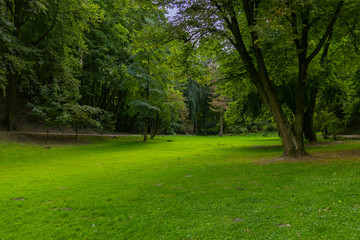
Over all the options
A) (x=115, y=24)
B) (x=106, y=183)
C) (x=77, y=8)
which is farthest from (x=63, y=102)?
(x=106, y=183)

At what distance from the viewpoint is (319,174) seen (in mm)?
6422

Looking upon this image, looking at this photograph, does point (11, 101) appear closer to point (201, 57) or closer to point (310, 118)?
point (201, 57)

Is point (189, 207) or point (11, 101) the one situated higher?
point (11, 101)

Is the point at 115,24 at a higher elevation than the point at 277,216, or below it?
higher

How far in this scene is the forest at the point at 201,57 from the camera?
369 inches

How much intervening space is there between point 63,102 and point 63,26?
660cm

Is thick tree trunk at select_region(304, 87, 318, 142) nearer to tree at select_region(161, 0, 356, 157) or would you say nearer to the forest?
the forest

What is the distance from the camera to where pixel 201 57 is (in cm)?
1360

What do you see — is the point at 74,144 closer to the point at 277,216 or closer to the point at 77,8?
the point at 77,8

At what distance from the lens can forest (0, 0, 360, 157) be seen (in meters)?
9.38

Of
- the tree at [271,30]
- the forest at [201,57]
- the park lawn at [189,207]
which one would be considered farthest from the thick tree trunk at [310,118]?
the park lawn at [189,207]

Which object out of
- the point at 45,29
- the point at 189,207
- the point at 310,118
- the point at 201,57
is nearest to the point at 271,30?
the point at 201,57

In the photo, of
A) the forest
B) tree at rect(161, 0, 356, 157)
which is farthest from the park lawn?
the forest

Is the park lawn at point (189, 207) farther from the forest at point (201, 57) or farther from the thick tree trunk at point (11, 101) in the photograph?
the thick tree trunk at point (11, 101)
